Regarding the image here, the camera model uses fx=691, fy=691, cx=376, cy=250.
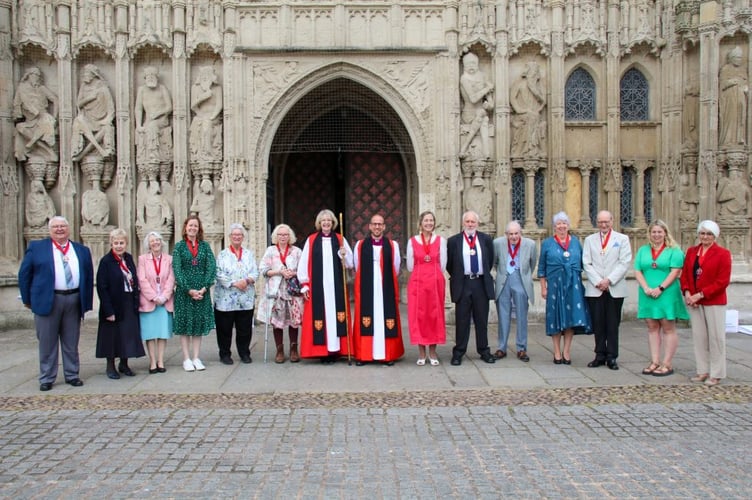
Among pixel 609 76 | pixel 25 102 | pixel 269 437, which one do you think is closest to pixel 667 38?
pixel 609 76

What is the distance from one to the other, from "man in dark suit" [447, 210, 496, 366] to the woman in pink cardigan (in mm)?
3416

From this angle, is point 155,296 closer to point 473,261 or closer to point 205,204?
point 473,261

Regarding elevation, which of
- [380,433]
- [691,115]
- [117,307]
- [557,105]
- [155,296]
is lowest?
[380,433]

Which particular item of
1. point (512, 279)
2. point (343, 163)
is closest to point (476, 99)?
point (343, 163)

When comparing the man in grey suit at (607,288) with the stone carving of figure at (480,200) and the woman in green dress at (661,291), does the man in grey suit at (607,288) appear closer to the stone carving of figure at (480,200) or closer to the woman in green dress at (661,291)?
the woman in green dress at (661,291)

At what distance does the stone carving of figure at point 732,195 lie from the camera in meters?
11.6

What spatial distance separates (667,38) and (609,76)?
4.02 ft

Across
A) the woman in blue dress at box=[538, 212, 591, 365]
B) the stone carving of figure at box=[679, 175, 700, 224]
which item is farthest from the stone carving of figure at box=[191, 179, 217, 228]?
the stone carving of figure at box=[679, 175, 700, 224]

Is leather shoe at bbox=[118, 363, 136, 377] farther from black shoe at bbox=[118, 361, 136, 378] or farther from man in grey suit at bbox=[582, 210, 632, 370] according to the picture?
man in grey suit at bbox=[582, 210, 632, 370]

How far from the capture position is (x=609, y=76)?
12.5 m

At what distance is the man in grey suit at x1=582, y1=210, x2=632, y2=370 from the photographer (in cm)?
813

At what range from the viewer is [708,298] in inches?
288

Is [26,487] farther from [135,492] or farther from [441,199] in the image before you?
[441,199]

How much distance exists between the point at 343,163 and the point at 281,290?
24.2ft
